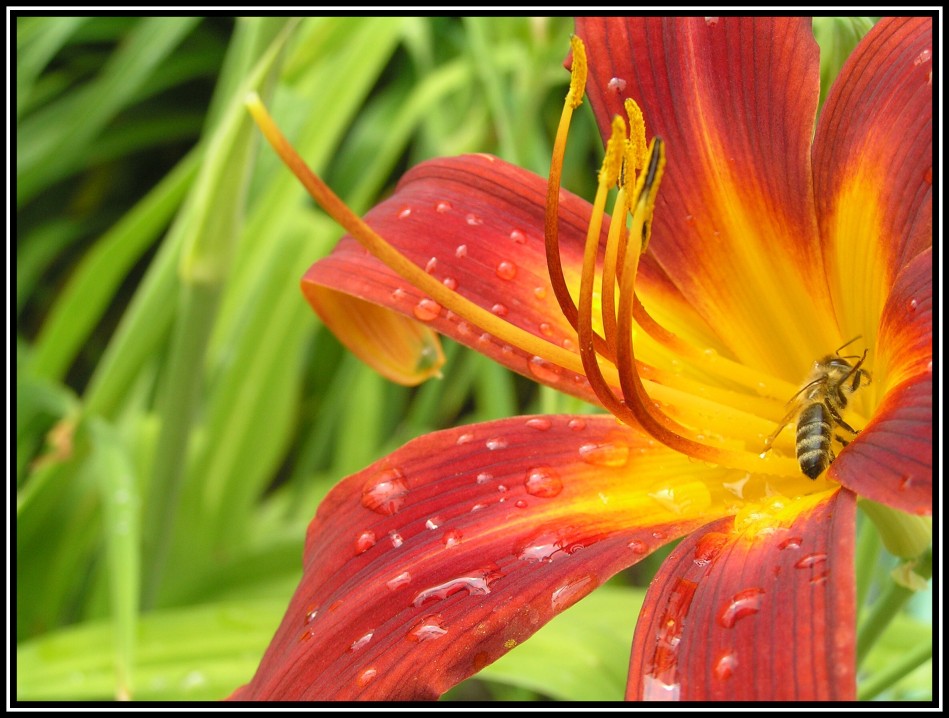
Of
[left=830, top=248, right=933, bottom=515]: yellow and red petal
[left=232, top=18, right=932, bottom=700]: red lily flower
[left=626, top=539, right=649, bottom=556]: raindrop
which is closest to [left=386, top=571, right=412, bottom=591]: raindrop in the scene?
[left=232, top=18, right=932, bottom=700]: red lily flower

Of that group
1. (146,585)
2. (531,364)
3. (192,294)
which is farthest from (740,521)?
(146,585)

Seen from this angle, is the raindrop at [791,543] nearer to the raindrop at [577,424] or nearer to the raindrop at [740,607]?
the raindrop at [740,607]

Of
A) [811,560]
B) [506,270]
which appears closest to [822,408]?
[811,560]

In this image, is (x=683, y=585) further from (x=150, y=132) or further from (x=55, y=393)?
(x=150, y=132)

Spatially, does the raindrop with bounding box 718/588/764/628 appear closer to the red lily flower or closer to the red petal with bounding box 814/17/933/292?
the red lily flower

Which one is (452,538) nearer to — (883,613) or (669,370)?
(669,370)

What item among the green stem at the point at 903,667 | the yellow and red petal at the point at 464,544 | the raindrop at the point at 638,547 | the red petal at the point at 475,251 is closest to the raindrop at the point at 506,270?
the red petal at the point at 475,251
